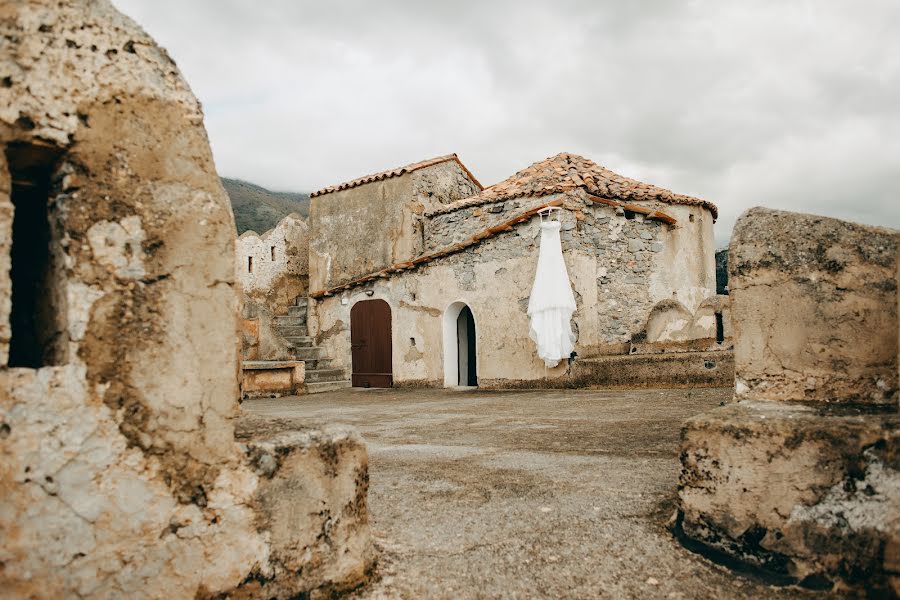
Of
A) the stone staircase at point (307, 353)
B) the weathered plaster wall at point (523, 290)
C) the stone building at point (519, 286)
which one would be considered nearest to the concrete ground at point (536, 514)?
the stone building at point (519, 286)

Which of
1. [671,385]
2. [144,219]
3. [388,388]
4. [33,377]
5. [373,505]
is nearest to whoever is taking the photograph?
[33,377]

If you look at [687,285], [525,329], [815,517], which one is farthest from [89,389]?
[687,285]

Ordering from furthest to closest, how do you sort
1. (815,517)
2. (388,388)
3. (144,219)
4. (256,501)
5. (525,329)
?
1. (388,388)
2. (525,329)
3. (815,517)
4. (256,501)
5. (144,219)

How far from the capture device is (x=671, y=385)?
920cm

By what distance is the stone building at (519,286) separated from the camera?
1130 centimetres

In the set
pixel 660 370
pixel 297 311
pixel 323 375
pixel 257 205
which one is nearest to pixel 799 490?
pixel 660 370

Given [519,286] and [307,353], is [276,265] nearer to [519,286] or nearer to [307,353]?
[307,353]

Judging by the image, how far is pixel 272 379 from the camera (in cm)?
1206

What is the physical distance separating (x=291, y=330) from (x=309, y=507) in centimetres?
1440

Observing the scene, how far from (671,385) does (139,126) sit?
868 cm

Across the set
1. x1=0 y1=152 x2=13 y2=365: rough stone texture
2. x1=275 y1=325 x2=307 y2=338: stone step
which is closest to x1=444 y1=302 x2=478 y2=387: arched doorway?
x1=275 y1=325 x2=307 y2=338: stone step

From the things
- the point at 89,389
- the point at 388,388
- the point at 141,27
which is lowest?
the point at 388,388

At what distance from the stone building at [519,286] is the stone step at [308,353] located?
289 mm

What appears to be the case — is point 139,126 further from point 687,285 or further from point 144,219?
point 687,285
